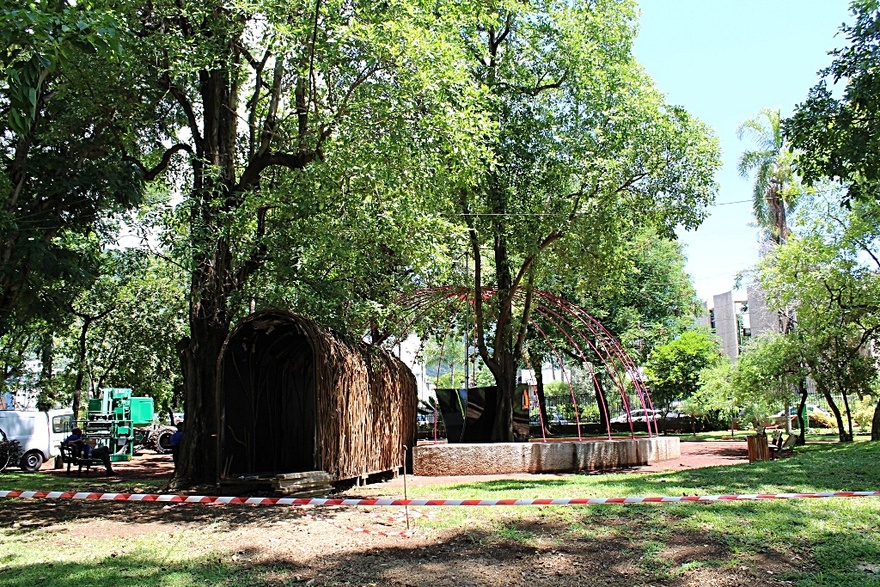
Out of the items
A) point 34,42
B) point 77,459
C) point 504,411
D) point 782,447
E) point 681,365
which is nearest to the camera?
point 34,42

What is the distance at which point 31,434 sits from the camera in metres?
21.7

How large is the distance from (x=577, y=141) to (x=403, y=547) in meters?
10.7

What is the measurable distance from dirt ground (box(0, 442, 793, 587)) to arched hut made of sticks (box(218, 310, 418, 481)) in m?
2.13

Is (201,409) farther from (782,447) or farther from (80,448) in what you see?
(782,447)

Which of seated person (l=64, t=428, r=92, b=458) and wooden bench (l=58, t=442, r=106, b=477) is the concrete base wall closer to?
wooden bench (l=58, t=442, r=106, b=477)

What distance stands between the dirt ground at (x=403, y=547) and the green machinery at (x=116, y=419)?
41.3 ft

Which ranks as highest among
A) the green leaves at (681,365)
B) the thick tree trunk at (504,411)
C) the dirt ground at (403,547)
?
the green leaves at (681,365)

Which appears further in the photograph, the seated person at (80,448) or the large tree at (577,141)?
the seated person at (80,448)

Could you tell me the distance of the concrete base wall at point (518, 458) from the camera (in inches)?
639

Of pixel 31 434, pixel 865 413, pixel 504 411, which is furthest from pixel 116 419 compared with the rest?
pixel 865 413

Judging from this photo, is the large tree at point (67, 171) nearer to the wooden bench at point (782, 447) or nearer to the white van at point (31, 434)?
the white van at point (31, 434)

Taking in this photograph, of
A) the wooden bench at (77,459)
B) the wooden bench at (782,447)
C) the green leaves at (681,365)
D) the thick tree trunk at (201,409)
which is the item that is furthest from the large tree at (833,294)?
the wooden bench at (77,459)

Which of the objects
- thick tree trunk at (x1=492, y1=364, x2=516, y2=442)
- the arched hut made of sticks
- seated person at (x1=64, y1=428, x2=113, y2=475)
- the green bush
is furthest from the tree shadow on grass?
the green bush

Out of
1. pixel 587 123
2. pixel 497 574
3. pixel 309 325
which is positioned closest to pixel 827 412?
pixel 587 123
